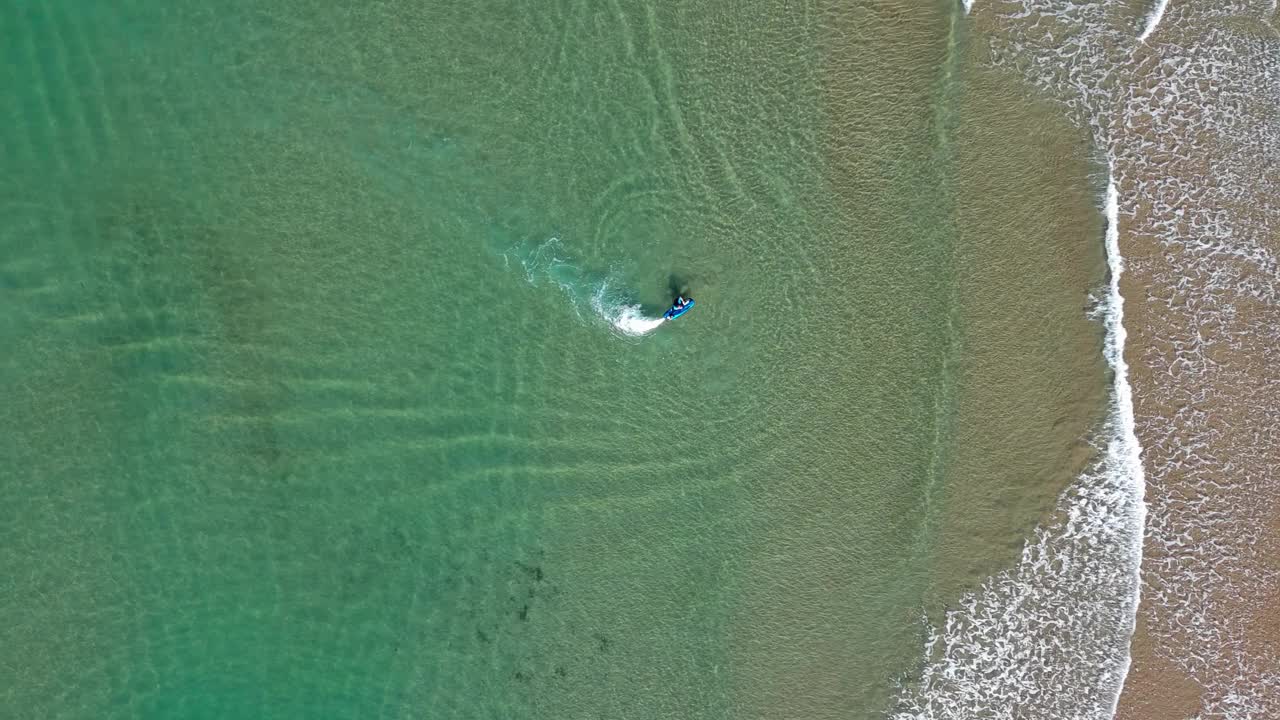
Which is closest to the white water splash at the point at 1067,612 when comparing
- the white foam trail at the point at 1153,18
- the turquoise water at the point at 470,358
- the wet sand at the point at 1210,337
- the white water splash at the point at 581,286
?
the wet sand at the point at 1210,337

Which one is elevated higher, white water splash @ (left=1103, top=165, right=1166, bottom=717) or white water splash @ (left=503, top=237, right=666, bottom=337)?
white water splash @ (left=1103, top=165, right=1166, bottom=717)

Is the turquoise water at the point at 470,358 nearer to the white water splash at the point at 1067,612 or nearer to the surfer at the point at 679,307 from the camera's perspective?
the surfer at the point at 679,307

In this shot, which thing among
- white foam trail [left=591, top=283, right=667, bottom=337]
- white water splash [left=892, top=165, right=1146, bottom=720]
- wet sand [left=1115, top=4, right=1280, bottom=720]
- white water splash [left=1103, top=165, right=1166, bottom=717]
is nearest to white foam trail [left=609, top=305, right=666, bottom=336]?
white foam trail [left=591, top=283, right=667, bottom=337]

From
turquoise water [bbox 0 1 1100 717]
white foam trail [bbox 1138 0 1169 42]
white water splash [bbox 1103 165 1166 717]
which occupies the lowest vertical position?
turquoise water [bbox 0 1 1100 717]

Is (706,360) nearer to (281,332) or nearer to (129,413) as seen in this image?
(281,332)

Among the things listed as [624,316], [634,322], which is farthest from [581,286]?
[634,322]

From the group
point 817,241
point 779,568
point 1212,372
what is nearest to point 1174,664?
point 1212,372

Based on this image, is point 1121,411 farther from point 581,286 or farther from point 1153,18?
point 581,286

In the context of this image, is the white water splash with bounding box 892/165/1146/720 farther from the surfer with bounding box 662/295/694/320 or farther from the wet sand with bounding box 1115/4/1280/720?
the surfer with bounding box 662/295/694/320
